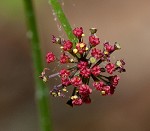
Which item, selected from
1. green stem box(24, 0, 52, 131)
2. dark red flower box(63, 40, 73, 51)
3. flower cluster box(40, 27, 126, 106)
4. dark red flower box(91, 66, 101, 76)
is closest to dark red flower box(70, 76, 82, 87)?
flower cluster box(40, 27, 126, 106)

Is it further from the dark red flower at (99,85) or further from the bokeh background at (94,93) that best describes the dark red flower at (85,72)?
the bokeh background at (94,93)

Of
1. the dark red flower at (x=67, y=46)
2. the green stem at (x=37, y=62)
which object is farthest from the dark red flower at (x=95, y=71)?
the green stem at (x=37, y=62)

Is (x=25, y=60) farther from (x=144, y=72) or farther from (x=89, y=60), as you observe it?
(x=89, y=60)

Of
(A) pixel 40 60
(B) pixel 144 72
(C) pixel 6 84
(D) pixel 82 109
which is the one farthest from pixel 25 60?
(A) pixel 40 60

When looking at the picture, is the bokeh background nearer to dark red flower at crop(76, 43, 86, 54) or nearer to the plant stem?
the plant stem

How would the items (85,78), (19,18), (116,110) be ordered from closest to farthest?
(85,78)
(116,110)
(19,18)

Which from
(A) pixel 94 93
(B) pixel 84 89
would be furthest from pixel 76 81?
(A) pixel 94 93

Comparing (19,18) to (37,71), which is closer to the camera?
(37,71)

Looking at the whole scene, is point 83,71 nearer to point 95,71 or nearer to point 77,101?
point 95,71
